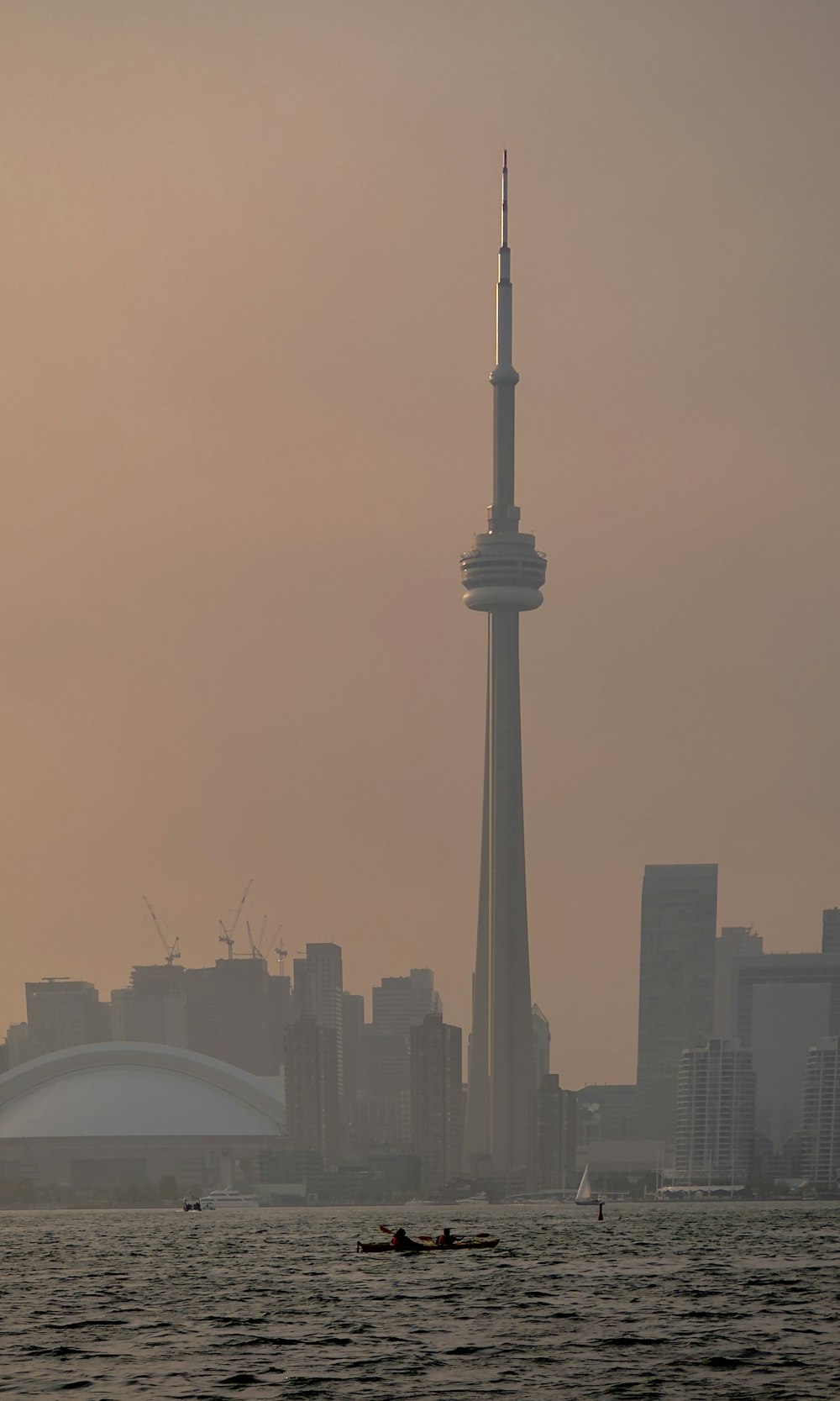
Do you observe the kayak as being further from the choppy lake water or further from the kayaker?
the choppy lake water

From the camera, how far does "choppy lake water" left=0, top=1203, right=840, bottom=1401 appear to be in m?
91.2

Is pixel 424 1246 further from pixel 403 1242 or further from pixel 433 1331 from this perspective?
pixel 433 1331

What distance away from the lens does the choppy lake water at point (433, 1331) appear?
91.2 metres

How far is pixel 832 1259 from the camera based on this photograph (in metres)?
172

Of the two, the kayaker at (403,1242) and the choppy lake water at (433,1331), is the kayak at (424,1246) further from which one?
the choppy lake water at (433,1331)

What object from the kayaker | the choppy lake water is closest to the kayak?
the kayaker

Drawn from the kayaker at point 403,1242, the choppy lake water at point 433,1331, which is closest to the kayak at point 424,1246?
the kayaker at point 403,1242

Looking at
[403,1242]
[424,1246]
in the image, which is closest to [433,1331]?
[403,1242]

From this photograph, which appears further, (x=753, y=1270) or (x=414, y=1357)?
(x=753, y=1270)

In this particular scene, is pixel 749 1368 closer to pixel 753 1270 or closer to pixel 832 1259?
pixel 753 1270

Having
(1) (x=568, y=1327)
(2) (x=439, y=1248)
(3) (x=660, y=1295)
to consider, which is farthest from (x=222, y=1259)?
(1) (x=568, y=1327)

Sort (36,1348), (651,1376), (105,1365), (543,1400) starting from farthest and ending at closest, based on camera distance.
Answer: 1. (36,1348)
2. (105,1365)
3. (651,1376)
4. (543,1400)

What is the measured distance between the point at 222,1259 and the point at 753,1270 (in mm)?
49175

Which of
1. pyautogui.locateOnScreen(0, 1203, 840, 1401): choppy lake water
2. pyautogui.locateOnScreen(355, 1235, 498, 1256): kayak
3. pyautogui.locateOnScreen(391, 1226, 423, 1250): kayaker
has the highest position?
pyautogui.locateOnScreen(0, 1203, 840, 1401): choppy lake water
